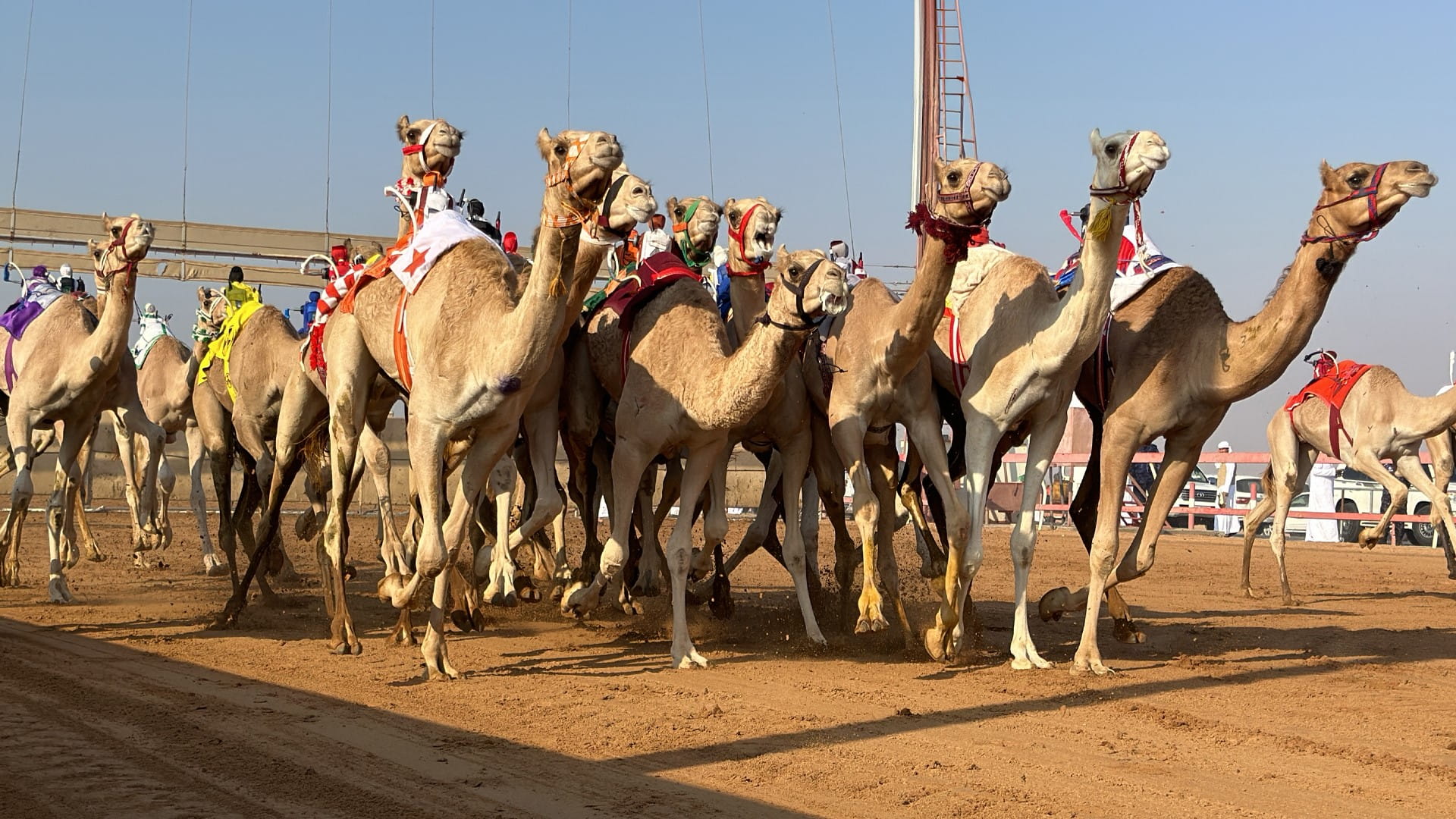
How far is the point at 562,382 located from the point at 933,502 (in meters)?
3.13

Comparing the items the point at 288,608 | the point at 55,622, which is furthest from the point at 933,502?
the point at 55,622

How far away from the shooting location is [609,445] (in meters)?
12.0

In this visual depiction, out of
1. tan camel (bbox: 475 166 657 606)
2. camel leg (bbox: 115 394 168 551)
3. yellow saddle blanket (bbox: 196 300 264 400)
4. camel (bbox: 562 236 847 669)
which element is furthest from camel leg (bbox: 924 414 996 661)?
camel leg (bbox: 115 394 168 551)

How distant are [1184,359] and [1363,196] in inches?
65.2

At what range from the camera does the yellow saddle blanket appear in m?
13.3

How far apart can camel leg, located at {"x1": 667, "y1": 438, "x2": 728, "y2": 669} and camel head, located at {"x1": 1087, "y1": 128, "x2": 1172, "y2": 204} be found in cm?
299

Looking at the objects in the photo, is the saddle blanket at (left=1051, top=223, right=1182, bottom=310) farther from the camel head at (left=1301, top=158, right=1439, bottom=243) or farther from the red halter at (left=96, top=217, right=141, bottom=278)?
the red halter at (left=96, top=217, right=141, bottom=278)

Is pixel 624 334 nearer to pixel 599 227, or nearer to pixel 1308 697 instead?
pixel 599 227

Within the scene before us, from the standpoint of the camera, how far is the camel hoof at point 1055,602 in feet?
34.2

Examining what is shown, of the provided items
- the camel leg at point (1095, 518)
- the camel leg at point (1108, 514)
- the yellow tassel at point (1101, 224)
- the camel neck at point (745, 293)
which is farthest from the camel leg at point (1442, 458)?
the camel neck at point (745, 293)

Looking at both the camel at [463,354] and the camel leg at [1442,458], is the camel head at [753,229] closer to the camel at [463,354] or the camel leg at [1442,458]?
the camel at [463,354]

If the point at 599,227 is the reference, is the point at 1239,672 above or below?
below

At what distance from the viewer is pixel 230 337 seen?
13562 mm

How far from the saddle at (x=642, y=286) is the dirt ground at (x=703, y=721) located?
2404mm
